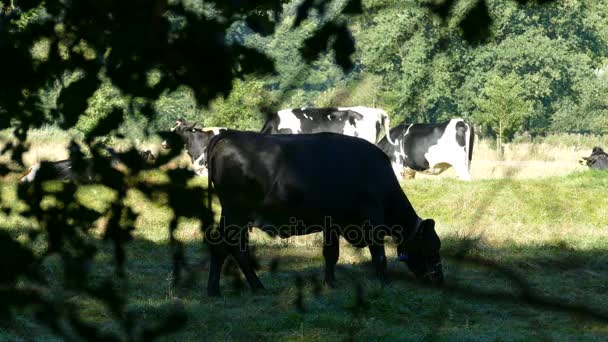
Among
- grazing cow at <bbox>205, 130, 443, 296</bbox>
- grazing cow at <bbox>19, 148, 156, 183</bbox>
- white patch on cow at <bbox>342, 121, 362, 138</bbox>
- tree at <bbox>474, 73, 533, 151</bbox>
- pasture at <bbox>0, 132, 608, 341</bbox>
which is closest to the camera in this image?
grazing cow at <bbox>19, 148, 156, 183</bbox>

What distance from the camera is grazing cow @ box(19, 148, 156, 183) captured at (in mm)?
1846

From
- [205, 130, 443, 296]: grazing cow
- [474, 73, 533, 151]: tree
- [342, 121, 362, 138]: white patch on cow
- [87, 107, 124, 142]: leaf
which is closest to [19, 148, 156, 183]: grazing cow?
[87, 107, 124, 142]: leaf

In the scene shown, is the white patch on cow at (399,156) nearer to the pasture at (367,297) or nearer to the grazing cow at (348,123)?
the grazing cow at (348,123)

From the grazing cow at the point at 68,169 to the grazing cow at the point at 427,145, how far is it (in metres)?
19.1

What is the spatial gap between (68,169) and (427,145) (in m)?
19.5

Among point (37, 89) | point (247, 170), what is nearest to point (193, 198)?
point (37, 89)

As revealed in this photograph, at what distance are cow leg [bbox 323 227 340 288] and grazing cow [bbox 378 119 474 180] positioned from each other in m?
12.0

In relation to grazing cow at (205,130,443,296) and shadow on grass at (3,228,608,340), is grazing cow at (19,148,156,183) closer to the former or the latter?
shadow on grass at (3,228,608,340)

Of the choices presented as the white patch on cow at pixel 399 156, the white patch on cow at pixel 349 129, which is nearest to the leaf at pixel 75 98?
the white patch on cow at pixel 349 129

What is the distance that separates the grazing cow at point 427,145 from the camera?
68.9 ft

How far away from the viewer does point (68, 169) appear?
1863mm

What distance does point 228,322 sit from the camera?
711cm

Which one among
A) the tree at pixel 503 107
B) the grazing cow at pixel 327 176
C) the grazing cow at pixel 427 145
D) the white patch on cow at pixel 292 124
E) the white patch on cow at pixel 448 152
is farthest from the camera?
the tree at pixel 503 107

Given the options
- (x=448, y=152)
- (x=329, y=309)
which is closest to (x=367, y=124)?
(x=448, y=152)
